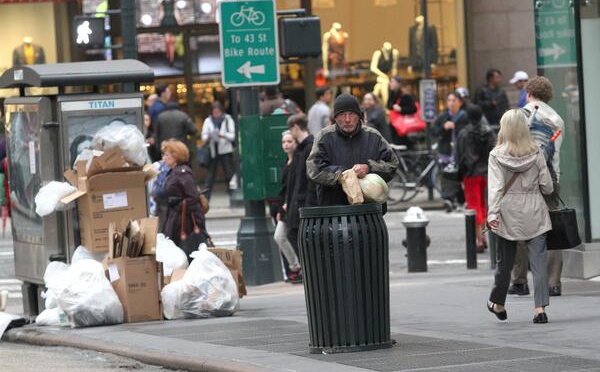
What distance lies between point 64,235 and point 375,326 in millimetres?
4435

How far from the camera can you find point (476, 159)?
1866 centimetres

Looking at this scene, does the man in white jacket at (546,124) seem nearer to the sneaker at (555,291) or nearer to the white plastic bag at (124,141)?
the sneaker at (555,291)

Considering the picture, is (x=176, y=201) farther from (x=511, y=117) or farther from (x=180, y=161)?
(x=511, y=117)

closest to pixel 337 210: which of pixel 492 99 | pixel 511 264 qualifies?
pixel 511 264

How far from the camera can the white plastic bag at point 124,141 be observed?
13.5 meters

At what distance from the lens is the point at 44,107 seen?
1381cm

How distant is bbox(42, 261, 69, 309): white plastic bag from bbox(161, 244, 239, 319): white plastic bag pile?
2.98 ft

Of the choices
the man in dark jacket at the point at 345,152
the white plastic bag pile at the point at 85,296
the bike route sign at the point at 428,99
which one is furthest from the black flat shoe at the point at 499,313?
the bike route sign at the point at 428,99

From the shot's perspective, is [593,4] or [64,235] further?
[593,4]

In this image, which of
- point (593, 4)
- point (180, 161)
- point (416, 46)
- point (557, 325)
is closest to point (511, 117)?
point (557, 325)

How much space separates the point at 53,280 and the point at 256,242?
3.91m

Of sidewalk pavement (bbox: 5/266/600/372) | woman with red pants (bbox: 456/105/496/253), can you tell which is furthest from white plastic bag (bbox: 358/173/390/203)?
woman with red pants (bbox: 456/105/496/253)

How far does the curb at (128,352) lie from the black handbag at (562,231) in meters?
3.07

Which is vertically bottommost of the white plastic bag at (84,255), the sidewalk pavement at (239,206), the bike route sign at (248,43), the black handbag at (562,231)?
the sidewalk pavement at (239,206)
